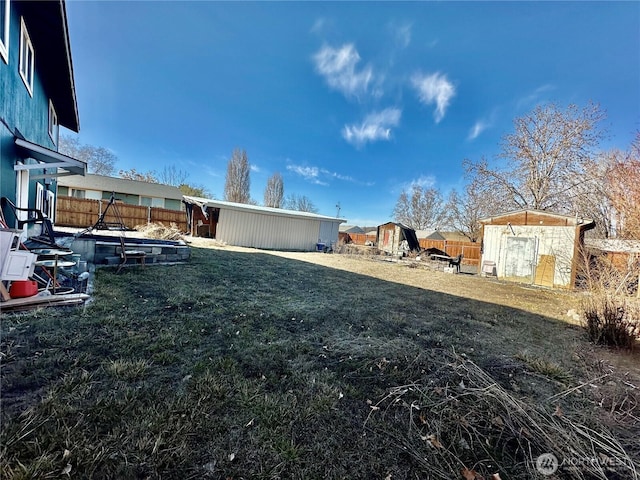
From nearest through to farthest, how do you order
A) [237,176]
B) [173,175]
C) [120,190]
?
1. [120,190]
2. [237,176]
3. [173,175]

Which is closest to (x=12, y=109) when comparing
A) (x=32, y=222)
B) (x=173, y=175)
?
(x=32, y=222)

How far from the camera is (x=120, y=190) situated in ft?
71.6

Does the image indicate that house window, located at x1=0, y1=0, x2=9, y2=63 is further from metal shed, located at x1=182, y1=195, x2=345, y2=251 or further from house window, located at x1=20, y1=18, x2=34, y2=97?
metal shed, located at x1=182, y1=195, x2=345, y2=251

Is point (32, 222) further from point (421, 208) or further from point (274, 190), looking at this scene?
point (421, 208)

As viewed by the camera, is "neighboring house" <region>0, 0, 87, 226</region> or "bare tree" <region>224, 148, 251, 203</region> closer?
"neighboring house" <region>0, 0, 87, 226</region>

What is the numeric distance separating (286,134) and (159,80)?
30.4 ft

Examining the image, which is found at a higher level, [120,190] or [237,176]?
[237,176]

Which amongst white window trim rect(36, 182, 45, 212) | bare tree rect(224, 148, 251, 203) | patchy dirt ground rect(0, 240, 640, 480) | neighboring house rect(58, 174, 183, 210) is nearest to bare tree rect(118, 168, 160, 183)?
neighboring house rect(58, 174, 183, 210)

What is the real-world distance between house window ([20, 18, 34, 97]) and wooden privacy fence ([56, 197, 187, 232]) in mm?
13030

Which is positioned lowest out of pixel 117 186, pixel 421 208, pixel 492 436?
pixel 492 436

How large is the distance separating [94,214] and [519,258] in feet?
77.7

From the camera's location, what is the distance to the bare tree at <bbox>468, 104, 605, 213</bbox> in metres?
15.9

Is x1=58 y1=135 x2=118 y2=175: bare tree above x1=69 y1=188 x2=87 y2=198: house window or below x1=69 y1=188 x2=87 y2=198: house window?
A: above

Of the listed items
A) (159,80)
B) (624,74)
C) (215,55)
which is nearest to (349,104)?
(215,55)
